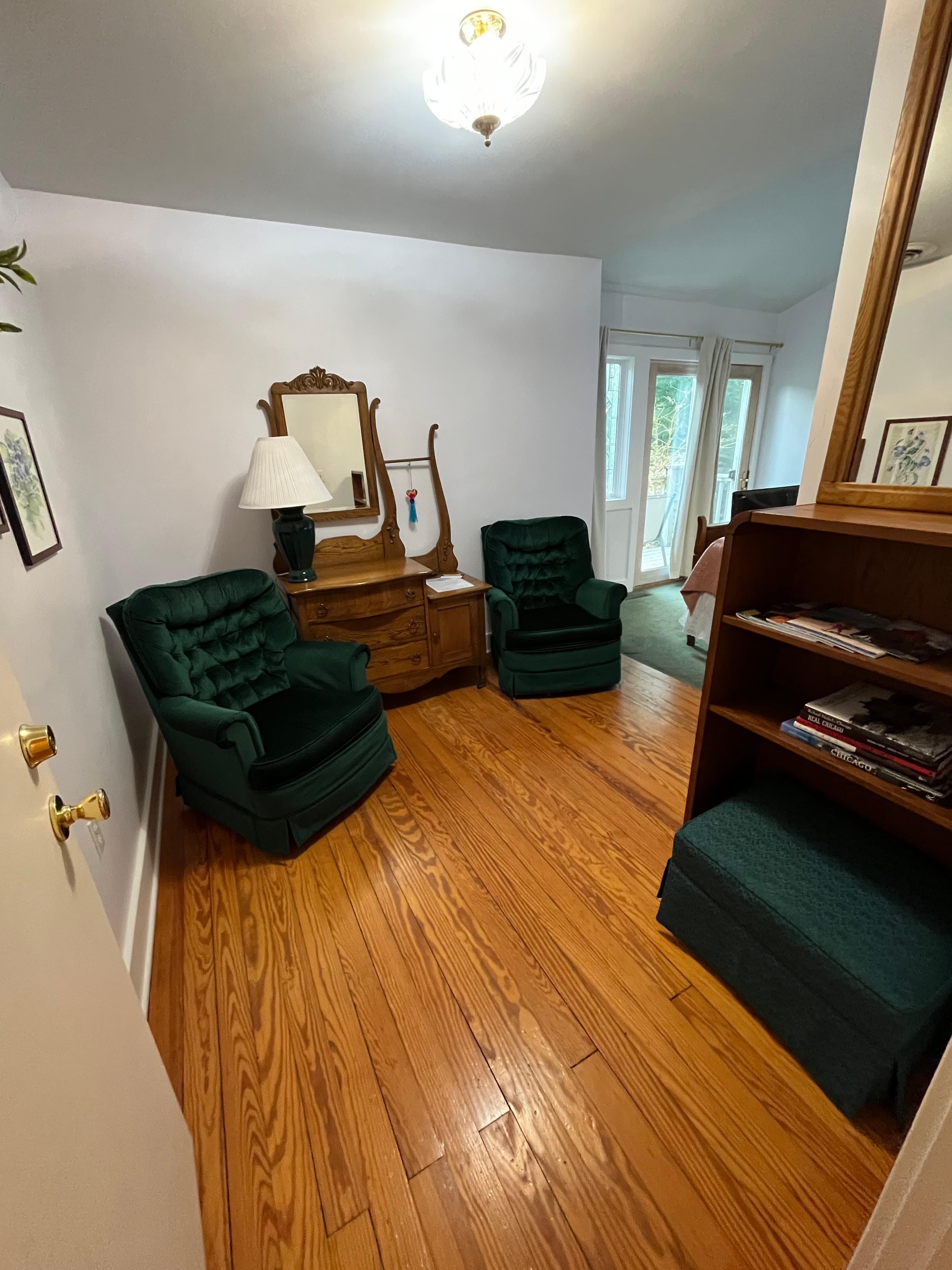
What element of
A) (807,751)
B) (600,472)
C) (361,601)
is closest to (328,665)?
(361,601)

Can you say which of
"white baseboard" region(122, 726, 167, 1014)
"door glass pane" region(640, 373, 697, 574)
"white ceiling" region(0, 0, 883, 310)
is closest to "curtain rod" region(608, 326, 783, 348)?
"door glass pane" region(640, 373, 697, 574)

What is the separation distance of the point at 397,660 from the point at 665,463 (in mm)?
3261

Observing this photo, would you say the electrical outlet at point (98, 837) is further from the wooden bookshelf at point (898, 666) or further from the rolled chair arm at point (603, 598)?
the rolled chair arm at point (603, 598)

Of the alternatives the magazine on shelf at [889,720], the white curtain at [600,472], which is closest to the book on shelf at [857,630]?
the magazine on shelf at [889,720]

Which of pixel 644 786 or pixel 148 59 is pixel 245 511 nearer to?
pixel 148 59

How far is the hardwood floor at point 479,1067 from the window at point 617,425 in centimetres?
303

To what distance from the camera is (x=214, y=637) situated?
82.4 inches

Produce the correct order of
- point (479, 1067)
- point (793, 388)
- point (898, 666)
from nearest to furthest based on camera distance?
point (898, 666) < point (479, 1067) < point (793, 388)

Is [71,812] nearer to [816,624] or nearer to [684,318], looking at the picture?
[816,624]

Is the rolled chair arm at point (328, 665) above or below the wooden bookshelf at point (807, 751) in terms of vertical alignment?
below

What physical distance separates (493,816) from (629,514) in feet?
10.7

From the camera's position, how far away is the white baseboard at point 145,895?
4.63ft

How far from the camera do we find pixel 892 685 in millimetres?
1271

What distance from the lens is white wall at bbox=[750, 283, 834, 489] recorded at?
450 cm
